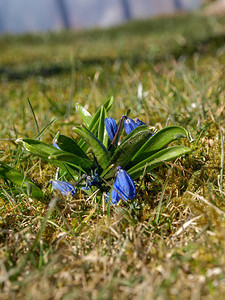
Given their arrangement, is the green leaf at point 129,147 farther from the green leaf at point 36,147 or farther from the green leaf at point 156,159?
the green leaf at point 36,147

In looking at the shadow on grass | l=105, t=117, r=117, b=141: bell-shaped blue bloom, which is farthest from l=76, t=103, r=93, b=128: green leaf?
the shadow on grass

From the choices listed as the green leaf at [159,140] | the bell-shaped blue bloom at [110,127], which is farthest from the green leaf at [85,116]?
the green leaf at [159,140]

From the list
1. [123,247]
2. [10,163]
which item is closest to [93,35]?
[10,163]

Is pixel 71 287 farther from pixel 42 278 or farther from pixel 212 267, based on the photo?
pixel 212 267

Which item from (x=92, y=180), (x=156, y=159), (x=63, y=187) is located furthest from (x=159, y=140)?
(x=63, y=187)

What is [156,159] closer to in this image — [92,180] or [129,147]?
[129,147]

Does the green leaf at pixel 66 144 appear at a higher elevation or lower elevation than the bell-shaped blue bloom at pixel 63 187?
higher

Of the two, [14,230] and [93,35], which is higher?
[93,35]
